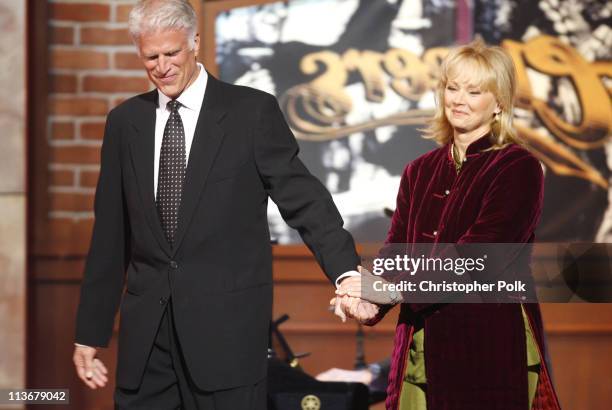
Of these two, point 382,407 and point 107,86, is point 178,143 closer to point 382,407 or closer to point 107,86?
point 107,86

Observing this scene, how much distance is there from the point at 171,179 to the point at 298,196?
13.5 inches

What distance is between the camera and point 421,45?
4.77 m

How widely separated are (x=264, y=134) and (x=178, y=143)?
0.23 m

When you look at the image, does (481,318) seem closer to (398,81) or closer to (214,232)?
(214,232)

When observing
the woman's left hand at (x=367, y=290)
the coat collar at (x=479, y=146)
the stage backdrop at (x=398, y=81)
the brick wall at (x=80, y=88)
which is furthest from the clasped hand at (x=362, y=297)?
the brick wall at (x=80, y=88)

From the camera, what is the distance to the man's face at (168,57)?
280cm

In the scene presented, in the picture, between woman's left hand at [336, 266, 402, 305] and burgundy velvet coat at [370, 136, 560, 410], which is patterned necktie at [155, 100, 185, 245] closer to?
woman's left hand at [336, 266, 402, 305]

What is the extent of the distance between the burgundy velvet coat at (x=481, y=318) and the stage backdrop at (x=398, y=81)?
1.76 m

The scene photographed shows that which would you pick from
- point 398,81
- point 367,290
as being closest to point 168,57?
point 367,290

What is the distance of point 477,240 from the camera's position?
9.65 feet

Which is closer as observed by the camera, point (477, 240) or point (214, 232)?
point (214, 232)

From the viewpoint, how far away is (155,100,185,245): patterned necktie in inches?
111

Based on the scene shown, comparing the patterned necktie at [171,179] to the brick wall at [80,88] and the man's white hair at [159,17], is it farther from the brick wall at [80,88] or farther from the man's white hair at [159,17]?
the brick wall at [80,88]

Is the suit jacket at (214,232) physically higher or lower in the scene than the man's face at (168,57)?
lower
